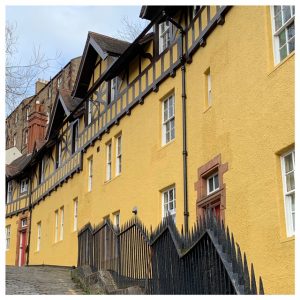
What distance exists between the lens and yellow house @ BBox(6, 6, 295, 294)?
10.9m

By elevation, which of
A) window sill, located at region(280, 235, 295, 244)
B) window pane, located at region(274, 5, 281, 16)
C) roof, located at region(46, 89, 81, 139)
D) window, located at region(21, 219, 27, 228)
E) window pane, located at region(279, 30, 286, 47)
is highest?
roof, located at region(46, 89, 81, 139)

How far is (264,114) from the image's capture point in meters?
11.5

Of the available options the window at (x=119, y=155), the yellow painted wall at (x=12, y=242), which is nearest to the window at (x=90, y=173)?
the window at (x=119, y=155)

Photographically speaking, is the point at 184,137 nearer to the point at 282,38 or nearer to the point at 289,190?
the point at 282,38

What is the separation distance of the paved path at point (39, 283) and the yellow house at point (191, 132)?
10.2ft

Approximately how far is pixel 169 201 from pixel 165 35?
566 cm

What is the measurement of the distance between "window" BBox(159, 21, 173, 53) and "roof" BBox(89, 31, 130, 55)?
3.79 meters

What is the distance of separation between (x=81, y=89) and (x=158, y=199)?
11065mm

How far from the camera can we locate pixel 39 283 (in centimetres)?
1520

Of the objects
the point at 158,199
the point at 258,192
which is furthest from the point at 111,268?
the point at 258,192

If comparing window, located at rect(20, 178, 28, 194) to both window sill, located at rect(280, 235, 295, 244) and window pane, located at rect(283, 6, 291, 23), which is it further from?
window sill, located at rect(280, 235, 295, 244)

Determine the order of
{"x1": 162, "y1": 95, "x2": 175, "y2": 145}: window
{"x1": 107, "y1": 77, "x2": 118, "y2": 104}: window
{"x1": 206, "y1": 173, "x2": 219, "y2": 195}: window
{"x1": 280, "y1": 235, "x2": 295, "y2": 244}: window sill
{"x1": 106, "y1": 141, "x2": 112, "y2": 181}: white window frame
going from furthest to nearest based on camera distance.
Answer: {"x1": 107, "y1": 77, "x2": 118, "y2": 104}: window < {"x1": 106, "y1": 141, "x2": 112, "y2": 181}: white window frame < {"x1": 162, "y1": 95, "x2": 175, "y2": 145}: window < {"x1": 206, "y1": 173, "x2": 219, "y2": 195}: window < {"x1": 280, "y1": 235, "x2": 295, "y2": 244}: window sill

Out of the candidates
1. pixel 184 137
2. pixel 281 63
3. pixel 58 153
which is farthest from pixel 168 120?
pixel 58 153

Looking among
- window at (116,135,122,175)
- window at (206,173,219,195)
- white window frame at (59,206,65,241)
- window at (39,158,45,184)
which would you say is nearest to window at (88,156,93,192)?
window at (116,135,122,175)
